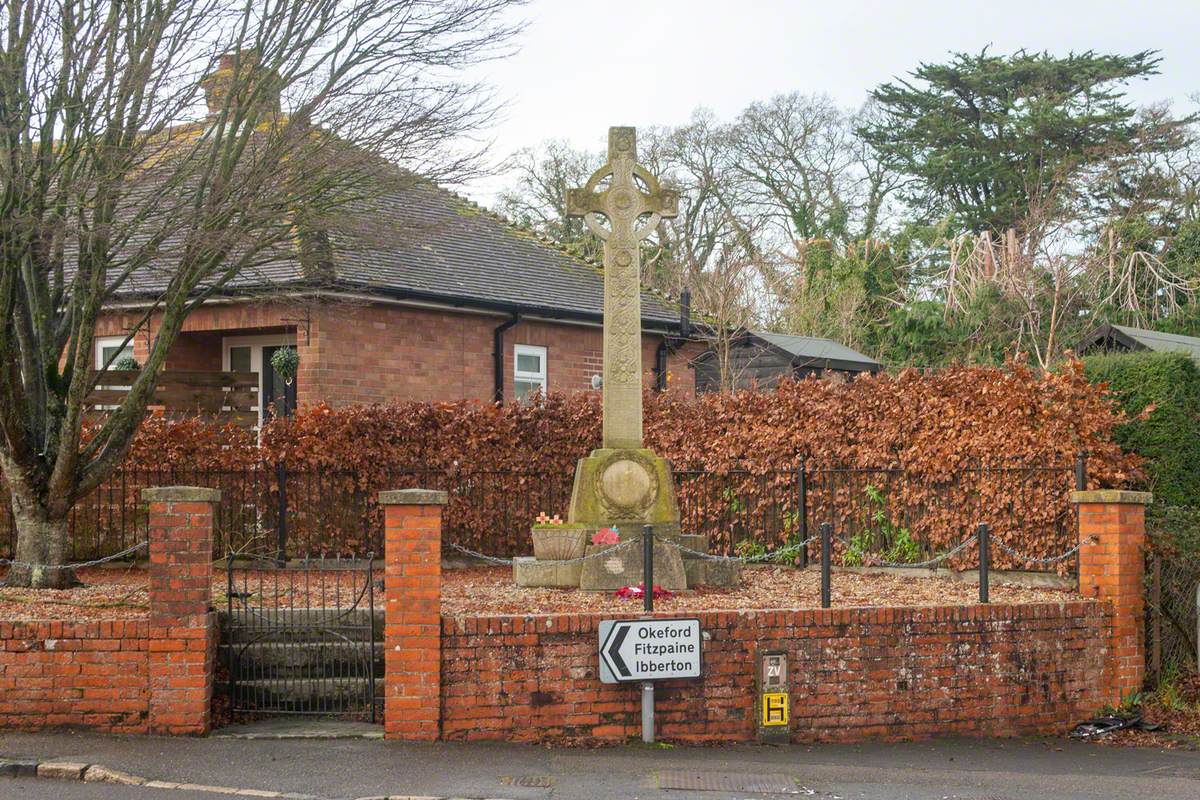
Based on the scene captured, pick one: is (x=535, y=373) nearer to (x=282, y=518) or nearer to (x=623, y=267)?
(x=282, y=518)

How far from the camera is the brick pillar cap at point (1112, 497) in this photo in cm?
1177

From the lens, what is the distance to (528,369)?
71.3ft

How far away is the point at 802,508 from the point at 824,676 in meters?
4.14

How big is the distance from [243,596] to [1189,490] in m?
8.85

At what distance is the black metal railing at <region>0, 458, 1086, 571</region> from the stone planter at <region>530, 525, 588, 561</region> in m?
2.61

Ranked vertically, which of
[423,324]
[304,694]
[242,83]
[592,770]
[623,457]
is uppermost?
[242,83]

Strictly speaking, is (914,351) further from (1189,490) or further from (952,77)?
(1189,490)

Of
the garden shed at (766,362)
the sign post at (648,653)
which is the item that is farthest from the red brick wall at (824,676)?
the garden shed at (766,362)

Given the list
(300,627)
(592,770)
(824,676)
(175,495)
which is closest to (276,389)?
(300,627)

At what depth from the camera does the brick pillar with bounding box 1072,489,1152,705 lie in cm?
1168

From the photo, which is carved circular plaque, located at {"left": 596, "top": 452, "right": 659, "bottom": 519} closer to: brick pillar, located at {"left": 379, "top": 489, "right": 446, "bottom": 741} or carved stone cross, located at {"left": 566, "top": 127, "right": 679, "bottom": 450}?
carved stone cross, located at {"left": 566, "top": 127, "right": 679, "bottom": 450}

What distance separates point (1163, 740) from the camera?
10.9m

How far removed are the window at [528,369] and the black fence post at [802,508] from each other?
24.5ft

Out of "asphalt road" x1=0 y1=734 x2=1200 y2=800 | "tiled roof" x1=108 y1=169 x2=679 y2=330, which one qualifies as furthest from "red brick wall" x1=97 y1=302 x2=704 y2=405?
"asphalt road" x1=0 y1=734 x2=1200 y2=800
